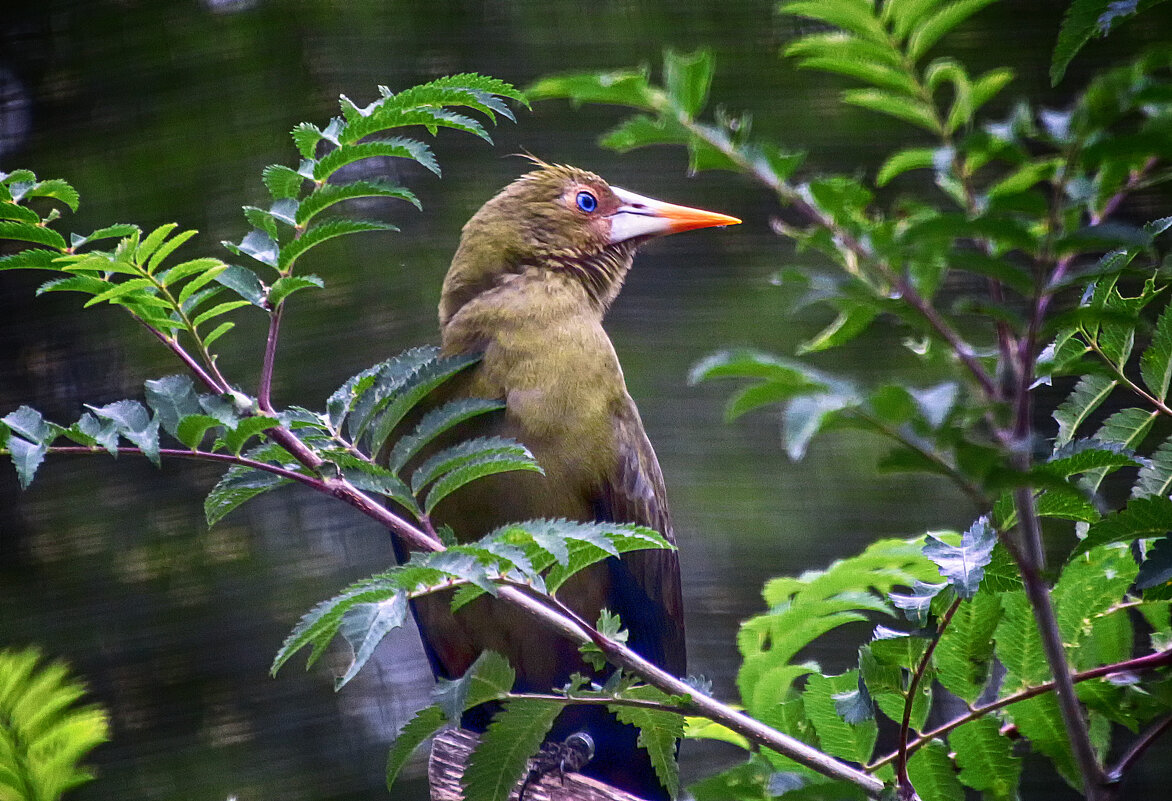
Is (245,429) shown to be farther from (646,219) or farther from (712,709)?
(646,219)

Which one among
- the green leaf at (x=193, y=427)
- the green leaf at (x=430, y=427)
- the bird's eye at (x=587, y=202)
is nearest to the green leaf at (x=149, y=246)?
the green leaf at (x=193, y=427)

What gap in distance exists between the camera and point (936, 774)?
3.54ft

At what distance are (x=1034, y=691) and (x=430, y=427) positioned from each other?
24.7 inches

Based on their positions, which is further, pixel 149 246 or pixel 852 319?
pixel 149 246

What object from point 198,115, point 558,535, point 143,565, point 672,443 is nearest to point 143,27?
point 198,115

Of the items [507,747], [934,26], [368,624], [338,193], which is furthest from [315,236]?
[934,26]

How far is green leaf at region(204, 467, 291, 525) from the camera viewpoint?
1154mm

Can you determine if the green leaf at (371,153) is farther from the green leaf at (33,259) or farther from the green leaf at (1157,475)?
the green leaf at (1157,475)

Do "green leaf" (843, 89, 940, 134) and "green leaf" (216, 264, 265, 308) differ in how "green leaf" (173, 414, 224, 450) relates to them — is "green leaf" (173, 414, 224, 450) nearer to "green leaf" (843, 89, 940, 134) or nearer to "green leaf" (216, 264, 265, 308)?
"green leaf" (216, 264, 265, 308)

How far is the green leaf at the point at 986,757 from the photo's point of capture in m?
1.09

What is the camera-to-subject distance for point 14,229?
1.13 m

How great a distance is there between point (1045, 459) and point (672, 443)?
188cm

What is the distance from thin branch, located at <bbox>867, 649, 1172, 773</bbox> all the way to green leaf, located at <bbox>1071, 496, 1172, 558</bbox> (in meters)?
0.17

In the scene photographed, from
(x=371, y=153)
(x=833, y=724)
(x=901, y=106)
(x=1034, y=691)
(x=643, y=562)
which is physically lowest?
(x=643, y=562)
